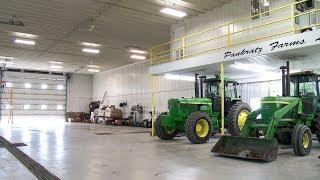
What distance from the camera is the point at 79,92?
38844 mm

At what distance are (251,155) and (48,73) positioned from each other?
107ft

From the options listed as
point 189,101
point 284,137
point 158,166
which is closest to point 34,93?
point 189,101

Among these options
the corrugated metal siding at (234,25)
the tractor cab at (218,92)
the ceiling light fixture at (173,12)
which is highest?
the ceiling light fixture at (173,12)

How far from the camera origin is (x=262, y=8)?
45.9 feet

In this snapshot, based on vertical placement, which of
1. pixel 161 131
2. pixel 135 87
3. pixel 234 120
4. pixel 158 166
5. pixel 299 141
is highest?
pixel 135 87

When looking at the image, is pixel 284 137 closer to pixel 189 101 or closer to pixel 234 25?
pixel 189 101

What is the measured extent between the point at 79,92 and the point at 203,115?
29344 mm

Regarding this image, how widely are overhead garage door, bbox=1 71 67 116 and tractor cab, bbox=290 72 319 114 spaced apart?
2970 centimetres

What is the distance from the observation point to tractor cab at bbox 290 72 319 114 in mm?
10188

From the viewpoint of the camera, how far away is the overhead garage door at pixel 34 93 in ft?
111

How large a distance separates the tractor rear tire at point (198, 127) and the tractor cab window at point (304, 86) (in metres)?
3.32

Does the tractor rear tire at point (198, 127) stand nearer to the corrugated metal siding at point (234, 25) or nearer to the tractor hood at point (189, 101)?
the tractor hood at point (189, 101)

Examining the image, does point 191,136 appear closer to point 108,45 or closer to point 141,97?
point 108,45

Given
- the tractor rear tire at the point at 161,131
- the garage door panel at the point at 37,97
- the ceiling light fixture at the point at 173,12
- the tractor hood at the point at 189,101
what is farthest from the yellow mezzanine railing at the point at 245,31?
the garage door panel at the point at 37,97
